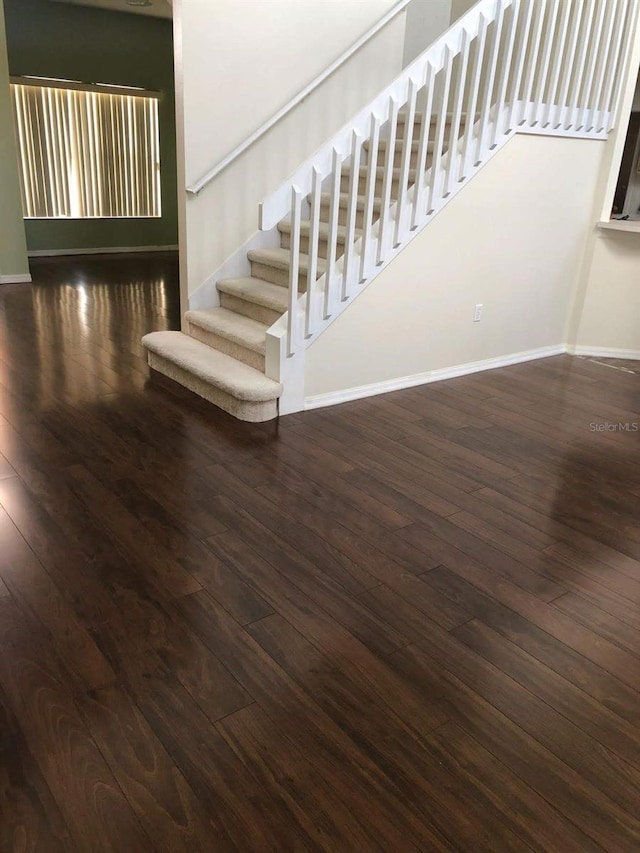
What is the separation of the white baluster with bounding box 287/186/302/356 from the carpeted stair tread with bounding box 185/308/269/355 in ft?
0.89

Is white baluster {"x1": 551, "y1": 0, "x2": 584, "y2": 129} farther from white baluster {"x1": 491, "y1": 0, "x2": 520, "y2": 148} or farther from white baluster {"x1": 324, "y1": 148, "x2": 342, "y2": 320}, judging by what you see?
white baluster {"x1": 324, "y1": 148, "x2": 342, "y2": 320}

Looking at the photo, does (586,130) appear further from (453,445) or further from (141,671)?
(141,671)

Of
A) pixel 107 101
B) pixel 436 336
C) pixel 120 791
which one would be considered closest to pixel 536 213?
pixel 436 336

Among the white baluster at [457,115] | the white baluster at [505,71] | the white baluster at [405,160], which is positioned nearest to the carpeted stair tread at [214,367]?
the white baluster at [405,160]

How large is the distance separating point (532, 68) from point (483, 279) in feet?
4.05

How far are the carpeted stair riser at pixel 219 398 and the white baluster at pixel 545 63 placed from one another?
8.03ft

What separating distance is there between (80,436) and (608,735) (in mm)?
2595

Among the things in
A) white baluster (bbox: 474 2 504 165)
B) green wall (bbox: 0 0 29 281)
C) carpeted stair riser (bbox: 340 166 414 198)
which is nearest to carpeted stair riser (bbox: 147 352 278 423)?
carpeted stair riser (bbox: 340 166 414 198)

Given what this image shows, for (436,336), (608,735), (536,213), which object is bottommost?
(608,735)

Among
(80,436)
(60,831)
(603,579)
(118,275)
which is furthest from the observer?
(118,275)

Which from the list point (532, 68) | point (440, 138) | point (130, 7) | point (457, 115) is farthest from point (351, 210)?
point (130, 7)

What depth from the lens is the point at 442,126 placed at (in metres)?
3.79

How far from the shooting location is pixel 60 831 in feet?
4.67

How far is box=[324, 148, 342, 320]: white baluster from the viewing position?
3.45 meters
